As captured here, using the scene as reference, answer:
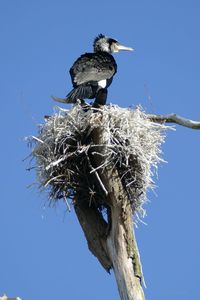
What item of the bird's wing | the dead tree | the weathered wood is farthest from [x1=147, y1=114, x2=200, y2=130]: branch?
the weathered wood

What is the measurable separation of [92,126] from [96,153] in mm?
264

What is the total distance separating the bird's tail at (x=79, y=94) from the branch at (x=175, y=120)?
0.66 m

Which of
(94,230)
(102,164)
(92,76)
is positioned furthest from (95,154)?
(92,76)

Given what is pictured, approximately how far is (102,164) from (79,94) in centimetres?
103

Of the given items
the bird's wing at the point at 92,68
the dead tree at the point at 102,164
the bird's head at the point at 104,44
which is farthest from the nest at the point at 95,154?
the bird's head at the point at 104,44

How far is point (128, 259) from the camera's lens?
6.94 meters

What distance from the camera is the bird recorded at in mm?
7957

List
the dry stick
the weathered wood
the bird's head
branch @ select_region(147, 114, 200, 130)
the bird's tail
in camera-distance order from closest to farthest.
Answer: the dry stick < the weathered wood < branch @ select_region(147, 114, 200, 130) < the bird's tail < the bird's head

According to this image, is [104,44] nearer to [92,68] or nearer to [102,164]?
[92,68]

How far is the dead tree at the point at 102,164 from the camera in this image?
23.8 ft

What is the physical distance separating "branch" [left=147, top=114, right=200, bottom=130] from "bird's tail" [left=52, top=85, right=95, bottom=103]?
0.66m

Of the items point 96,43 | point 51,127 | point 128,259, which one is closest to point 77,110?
point 51,127

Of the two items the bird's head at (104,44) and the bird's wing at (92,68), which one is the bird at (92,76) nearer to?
the bird's wing at (92,68)

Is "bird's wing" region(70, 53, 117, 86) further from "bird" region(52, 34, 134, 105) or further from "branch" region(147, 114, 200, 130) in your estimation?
"branch" region(147, 114, 200, 130)
